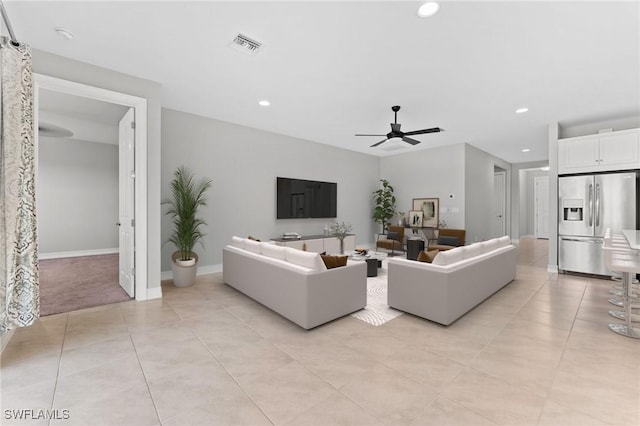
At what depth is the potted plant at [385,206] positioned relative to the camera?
8117 millimetres

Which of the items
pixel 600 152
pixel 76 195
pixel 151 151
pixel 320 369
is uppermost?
pixel 600 152

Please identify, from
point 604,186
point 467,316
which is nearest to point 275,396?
point 467,316

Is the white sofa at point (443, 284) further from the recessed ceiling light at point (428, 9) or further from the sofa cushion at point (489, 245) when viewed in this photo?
the recessed ceiling light at point (428, 9)

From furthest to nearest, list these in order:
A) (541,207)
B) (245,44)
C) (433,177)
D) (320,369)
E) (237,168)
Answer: (541,207), (433,177), (237,168), (245,44), (320,369)

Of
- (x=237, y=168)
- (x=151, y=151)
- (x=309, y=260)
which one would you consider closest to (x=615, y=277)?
(x=309, y=260)

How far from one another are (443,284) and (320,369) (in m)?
1.50

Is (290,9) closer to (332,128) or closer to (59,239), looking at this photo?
(332,128)

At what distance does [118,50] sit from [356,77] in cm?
270

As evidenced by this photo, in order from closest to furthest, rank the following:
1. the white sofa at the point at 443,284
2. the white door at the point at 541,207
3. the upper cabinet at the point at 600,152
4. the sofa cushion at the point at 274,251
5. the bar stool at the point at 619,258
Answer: the bar stool at the point at 619,258 → the white sofa at the point at 443,284 → the sofa cushion at the point at 274,251 → the upper cabinet at the point at 600,152 → the white door at the point at 541,207

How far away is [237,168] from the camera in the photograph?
5.59 metres

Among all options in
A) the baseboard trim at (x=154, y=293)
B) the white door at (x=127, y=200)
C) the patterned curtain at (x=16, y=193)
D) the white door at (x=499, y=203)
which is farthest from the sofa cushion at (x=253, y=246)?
the white door at (x=499, y=203)

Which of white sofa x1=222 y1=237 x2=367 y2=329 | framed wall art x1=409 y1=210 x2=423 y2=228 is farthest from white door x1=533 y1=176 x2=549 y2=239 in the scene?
white sofa x1=222 y1=237 x2=367 y2=329

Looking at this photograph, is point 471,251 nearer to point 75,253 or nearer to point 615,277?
point 615,277

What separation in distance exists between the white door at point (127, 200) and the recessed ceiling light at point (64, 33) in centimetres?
95
